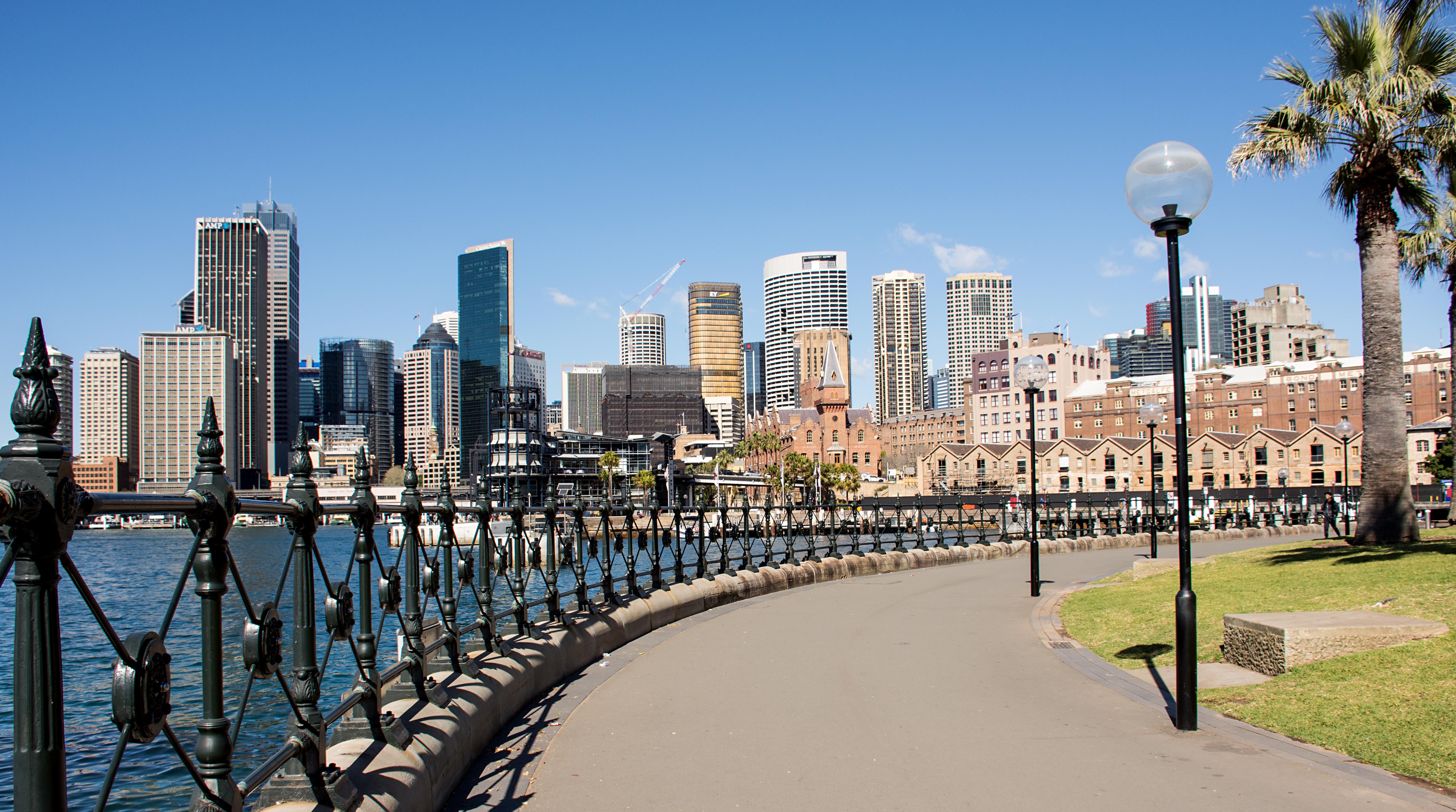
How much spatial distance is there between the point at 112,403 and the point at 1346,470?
94976 millimetres

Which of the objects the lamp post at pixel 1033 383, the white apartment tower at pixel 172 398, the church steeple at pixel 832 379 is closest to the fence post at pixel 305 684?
the lamp post at pixel 1033 383

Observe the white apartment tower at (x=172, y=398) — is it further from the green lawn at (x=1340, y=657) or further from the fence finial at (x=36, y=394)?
the fence finial at (x=36, y=394)

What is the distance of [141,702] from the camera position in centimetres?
283

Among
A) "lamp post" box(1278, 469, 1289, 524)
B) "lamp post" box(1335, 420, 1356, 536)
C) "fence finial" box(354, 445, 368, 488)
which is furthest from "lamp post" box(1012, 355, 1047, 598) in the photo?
"lamp post" box(1278, 469, 1289, 524)

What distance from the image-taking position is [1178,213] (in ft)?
27.7

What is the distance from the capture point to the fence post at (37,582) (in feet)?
8.16

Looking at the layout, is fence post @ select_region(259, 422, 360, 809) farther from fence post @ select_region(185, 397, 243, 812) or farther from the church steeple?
the church steeple

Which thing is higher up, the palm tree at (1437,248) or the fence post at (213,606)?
the palm tree at (1437,248)

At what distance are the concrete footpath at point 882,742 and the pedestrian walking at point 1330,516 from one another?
27.2m

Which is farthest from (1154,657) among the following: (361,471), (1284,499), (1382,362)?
(1284,499)

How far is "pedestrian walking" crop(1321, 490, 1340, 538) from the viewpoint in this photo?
111ft

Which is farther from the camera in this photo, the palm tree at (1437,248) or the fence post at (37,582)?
the palm tree at (1437,248)

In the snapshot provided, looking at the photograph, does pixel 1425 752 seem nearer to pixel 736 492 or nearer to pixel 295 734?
pixel 295 734

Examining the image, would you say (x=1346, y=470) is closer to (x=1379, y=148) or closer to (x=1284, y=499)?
(x=1284, y=499)
